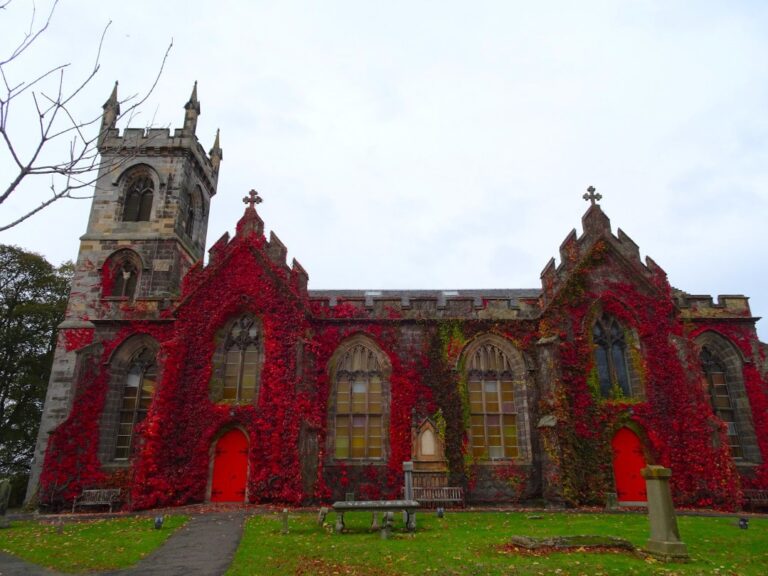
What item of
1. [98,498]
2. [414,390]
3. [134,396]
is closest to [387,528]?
[414,390]

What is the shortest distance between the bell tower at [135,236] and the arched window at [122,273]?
0.15ft

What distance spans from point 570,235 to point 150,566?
18.8 meters

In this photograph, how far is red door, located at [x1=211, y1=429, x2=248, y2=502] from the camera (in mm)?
19078

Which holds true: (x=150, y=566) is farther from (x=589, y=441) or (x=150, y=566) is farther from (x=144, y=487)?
(x=589, y=441)

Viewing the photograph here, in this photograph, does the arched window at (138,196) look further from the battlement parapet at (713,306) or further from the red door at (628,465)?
the battlement parapet at (713,306)

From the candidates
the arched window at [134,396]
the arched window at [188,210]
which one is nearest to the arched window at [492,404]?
the arched window at [134,396]

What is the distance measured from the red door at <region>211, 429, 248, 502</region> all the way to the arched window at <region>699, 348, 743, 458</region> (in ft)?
61.3

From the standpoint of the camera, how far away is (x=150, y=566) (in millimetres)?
9875

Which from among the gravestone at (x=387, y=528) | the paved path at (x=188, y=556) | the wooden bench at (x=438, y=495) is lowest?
the paved path at (x=188, y=556)

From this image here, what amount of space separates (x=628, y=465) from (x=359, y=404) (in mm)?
10307

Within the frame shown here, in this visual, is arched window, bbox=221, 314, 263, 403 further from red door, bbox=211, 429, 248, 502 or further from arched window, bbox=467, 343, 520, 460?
arched window, bbox=467, 343, 520, 460

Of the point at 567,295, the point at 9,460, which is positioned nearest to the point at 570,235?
the point at 567,295

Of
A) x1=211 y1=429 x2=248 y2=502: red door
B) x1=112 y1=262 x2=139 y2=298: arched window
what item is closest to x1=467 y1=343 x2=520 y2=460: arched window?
x1=211 y1=429 x2=248 y2=502: red door

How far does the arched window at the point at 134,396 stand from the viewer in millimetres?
20681
